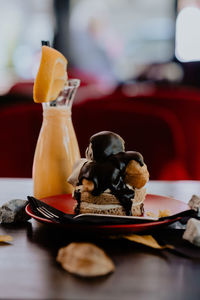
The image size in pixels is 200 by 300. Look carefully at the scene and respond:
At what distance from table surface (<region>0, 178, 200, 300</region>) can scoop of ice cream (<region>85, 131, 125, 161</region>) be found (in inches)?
6.2

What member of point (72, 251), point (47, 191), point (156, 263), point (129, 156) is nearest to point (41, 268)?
point (72, 251)

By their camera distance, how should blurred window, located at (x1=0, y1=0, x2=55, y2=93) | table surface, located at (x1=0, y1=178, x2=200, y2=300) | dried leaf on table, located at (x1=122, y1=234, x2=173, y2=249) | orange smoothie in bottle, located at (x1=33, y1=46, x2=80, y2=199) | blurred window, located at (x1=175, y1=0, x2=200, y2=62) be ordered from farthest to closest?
blurred window, located at (x1=0, y1=0, x2=55, y2=93) < blurred window, located at (x1=175, y1=0, x2=200, y2=62) < orange smoothie in bottle, located at (x1=33, y1=46, x2=80, y2=199) < dried leaf on table, located at (x1=122, y1=234, x2=173, y2=249) < table surface, located at (x1=0, y1=178, x2=200, y2=300)

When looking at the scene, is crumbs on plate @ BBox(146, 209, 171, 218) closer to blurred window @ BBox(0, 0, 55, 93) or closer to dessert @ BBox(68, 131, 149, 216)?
dessert @ BBox(68, 131, 149, 216)

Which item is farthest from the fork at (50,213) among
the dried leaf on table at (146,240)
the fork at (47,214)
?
the dried leaf on table at (146,240)

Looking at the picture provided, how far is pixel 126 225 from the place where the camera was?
68cm

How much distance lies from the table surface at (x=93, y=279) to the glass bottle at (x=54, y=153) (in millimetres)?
248

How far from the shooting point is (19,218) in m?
0.82

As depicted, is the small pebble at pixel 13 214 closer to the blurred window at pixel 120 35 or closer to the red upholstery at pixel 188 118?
the red upholstery at pixel 188 118

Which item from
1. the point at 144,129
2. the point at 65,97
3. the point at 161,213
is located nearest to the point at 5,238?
the point at 161,213

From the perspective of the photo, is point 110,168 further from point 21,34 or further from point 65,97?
point 21,34

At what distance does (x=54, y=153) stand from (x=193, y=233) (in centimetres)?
45

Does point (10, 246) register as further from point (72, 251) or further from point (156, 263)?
point (156, 263)

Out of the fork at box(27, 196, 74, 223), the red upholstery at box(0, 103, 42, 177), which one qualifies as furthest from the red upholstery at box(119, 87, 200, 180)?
the fork at box(27, 196, 74, 223)

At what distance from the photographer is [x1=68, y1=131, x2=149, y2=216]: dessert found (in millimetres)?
760
